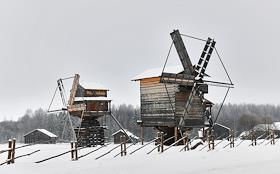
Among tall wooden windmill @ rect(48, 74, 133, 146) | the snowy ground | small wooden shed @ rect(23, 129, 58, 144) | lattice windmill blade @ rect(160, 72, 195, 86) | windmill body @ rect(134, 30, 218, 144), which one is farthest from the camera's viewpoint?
small wooden shed @ rect(23, 129, 58, 144)

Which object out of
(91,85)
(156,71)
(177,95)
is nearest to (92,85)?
(91,85)

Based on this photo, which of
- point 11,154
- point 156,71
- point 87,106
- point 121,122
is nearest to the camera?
point 11,154

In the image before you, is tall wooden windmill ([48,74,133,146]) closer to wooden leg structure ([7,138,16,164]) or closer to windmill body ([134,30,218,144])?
windmill body ([134,30,218,144])

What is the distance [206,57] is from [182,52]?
204cm

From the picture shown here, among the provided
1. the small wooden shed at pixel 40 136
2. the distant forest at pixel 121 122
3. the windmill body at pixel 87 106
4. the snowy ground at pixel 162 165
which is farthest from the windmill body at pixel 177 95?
the distant forest at pixel 121 122

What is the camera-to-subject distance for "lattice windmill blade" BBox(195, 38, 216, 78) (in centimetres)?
2713

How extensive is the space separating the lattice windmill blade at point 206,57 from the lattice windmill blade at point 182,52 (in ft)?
2.18

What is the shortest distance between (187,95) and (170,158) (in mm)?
10797

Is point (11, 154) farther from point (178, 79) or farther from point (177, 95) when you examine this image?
point (177, 95)

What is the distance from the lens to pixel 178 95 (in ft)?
90.0

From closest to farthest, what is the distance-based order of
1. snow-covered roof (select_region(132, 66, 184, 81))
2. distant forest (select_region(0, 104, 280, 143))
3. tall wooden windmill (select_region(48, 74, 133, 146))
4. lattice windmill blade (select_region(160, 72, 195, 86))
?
1. lattice windmill blade (select_region(160, 72, 195, 86))
2. snow-covered roof (select_region(132, 66, 184, 81))
3. tall wooden windmill (select_region(48, 74, 133, 146))
4. distant forest (select_region(0, 104, 280, 143))

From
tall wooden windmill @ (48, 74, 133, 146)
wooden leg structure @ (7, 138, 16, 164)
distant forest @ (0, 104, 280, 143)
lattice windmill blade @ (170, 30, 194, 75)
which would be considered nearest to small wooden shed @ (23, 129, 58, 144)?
distant forest @ (0, 104, 280, 143)

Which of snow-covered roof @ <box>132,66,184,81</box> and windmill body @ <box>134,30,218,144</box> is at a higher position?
snow-covered roof @ <box>132,66,184,81</box>

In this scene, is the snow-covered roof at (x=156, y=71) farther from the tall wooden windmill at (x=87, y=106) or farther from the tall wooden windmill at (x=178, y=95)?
the tall wooden windmill at (x=87, y=106)
